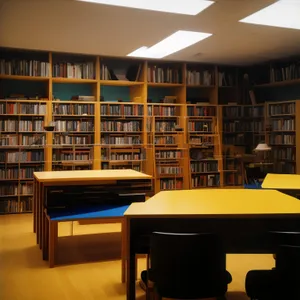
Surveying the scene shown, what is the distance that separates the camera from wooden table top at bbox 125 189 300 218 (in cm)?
230

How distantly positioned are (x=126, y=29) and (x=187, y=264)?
4.31 meters

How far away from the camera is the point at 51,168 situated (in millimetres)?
7086

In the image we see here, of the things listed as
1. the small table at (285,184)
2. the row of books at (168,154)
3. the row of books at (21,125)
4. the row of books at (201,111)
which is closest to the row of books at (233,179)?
the row of books at (168,154)

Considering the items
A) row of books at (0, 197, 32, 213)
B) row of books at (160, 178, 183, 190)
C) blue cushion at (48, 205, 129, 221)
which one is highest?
blue cushion at (48, 205, 129, 221)

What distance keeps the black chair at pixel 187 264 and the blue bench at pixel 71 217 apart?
153cm

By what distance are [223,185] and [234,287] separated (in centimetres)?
525

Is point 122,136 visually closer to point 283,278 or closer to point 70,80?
point 70,80

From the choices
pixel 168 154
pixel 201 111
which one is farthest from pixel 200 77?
pixel 168 154

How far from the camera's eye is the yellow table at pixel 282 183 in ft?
12.9

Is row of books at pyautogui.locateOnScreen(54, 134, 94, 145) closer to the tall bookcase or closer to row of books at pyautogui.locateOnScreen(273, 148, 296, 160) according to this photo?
the tall bookcase

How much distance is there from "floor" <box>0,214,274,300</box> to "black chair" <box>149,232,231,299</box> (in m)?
1.12

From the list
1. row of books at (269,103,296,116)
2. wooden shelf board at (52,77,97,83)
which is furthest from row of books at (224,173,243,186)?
wooden shelf board at (52,77,97,83)

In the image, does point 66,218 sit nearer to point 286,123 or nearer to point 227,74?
point 286,123

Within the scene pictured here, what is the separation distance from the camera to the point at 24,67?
7.07 meters
